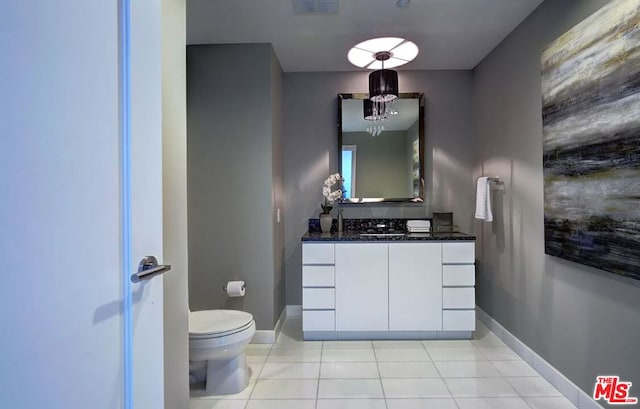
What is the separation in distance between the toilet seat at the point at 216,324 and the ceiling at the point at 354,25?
2067 mm

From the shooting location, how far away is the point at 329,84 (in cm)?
345

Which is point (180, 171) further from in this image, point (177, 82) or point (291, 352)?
point (291, 352)

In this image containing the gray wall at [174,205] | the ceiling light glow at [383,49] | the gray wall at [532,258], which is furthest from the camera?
the ceiling light glow at [383,49]

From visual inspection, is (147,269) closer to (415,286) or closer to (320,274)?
(320,274)

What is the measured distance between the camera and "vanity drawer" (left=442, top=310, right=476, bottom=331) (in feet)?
9.09

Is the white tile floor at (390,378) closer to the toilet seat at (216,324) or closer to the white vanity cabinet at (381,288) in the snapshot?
the white vanity cabinet at (381,288)

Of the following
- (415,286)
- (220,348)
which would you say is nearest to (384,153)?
(415,286)

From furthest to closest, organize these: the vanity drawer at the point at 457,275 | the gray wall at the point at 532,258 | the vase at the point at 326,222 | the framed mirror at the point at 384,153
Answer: the framed mirror at the point at 384,153 → the vase at the point at 326,222 → the vanity drawer at the point at 457,275 → the gray wall at the point at 532,258

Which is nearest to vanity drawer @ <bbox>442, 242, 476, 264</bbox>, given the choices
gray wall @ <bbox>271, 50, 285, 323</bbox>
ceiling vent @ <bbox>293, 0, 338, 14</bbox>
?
gray wall @ <bbox>271, 50, 285, 323</bbox>

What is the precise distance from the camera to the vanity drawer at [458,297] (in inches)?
109

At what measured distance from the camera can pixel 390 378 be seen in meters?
2.21

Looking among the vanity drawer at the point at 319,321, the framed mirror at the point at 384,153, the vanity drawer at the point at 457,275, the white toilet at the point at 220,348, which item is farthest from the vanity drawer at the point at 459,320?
the white toilet at the point at 220,348

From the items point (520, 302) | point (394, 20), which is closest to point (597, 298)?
point (520, 302)

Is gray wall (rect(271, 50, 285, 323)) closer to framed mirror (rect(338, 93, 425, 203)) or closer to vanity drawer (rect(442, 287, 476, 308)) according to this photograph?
framed mirror (rect(338, 93, 425, 203))
